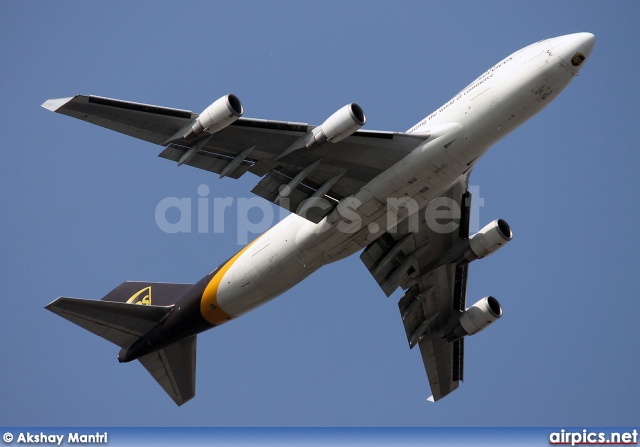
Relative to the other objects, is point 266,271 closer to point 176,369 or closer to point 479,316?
point 176,369

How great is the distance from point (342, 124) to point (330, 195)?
4.83m

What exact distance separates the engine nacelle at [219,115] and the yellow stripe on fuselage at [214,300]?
7.87m

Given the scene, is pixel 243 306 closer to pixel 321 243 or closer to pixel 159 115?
pixel 321 243

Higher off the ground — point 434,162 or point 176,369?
point 434,162

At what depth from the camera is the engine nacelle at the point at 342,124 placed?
115 feet

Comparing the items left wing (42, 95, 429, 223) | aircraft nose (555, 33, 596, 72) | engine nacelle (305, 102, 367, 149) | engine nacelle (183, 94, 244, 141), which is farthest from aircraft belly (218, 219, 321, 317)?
aircraft nose (555, 33, 596, 72)

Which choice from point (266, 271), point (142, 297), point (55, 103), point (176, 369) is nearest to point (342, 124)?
point (266, 271)

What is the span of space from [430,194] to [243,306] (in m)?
10.2

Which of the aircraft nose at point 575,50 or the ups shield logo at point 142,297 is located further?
the ups shield logo at point 142,297

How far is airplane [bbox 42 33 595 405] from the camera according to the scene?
117 feet

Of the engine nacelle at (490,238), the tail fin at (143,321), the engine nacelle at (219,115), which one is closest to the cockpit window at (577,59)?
the engine nacelle at (490,238)

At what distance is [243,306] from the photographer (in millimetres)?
41562

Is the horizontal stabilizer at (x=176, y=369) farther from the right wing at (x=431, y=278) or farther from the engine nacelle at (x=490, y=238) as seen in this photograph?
the engine nacelle at (x=490, y=238)

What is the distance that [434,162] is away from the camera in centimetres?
3638
